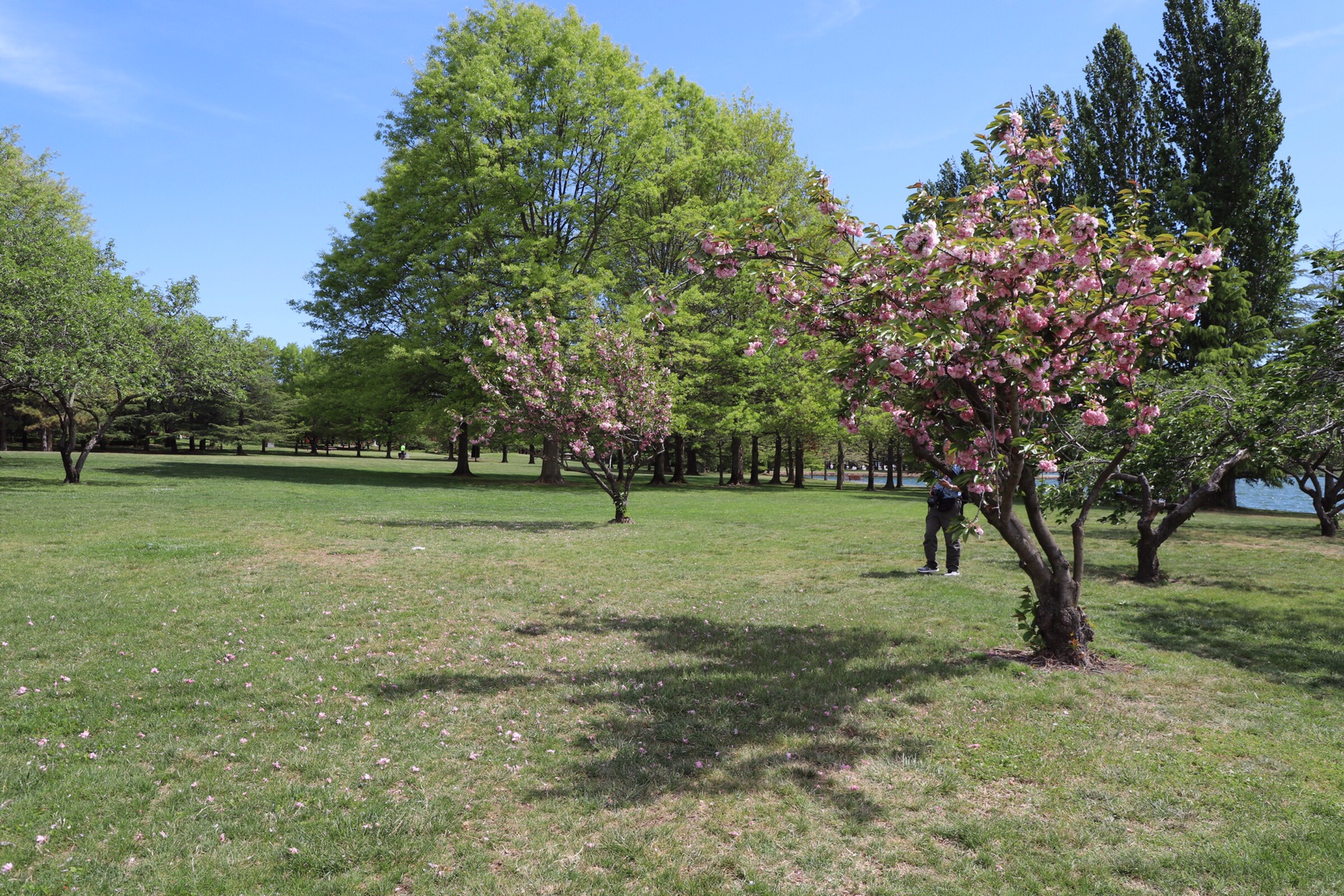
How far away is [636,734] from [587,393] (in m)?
13.6

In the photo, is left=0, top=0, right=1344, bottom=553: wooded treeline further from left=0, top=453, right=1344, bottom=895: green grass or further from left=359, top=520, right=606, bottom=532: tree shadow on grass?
left=0, top=453, right=1344, bottom=895: green grass

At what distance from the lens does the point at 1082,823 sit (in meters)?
4.17

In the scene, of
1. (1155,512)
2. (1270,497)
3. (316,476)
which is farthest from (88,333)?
(1270,497)

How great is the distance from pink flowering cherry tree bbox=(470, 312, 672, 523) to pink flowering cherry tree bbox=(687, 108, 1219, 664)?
1119 centimetres

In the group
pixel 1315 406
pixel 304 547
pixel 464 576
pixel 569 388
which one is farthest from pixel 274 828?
pixel 569 388

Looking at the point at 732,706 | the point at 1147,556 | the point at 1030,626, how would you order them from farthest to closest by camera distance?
the point at 1147,556 → the point at 1030,626 → the point at 732,706

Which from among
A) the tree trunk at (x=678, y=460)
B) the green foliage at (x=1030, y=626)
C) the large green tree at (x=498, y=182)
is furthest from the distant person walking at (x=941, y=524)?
the tree trunk at (x=678, y=460)

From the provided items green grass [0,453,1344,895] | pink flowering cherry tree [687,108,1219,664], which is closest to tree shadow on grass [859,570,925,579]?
green grass [0,453,1344,895]

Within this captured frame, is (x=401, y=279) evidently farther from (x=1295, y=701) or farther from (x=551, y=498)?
(x=1295, y=701)

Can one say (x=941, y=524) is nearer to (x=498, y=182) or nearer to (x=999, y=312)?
(x=999, y=312)

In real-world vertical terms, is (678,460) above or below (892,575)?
above

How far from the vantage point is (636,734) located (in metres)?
5.39

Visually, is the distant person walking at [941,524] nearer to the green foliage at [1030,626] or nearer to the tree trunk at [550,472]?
the green foliage at [1030,626]

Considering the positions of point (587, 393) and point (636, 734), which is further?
point (587, 393)
